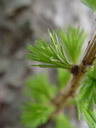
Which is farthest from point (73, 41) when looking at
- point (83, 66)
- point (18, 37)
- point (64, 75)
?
point (18, 37)

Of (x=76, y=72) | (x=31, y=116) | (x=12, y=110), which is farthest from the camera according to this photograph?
(x=12, y=110)

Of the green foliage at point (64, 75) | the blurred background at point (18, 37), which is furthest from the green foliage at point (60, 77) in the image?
the blurred background at point (18, 37)

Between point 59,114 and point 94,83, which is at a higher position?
point 94,83

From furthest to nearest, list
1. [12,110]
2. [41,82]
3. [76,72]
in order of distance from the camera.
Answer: [12,110] → [41,82] → [76,72]

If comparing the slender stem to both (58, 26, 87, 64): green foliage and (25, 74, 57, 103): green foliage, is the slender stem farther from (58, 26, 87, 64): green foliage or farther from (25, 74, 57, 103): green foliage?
(25, 74, 57, 103): green foliage

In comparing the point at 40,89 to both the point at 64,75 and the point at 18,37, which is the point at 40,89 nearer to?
the point at 64,75

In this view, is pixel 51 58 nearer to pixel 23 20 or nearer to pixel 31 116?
pixel 31 116

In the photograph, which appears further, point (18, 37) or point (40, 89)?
point (18, 37)

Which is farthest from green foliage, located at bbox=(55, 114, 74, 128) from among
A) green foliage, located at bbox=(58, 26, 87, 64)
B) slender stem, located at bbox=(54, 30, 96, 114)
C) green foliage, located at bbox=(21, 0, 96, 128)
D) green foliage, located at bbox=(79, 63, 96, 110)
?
green foliage, located at bbox=(79, 63, 96, 110)

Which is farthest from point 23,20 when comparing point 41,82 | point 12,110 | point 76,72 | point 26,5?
point 76,72
